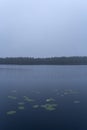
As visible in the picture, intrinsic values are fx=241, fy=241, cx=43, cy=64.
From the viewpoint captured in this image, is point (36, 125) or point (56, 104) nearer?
point (36, 125)

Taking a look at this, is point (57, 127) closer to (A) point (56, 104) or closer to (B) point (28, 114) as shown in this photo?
(B) point (28, 114)

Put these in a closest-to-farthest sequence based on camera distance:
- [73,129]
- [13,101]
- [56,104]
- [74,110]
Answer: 1. [73,129]
2. [74,110]
3. [56,104]
4. [13,101]

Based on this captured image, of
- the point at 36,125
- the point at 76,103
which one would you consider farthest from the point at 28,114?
the point at 76,103

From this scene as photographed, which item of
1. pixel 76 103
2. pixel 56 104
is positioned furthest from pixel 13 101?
pixel 76 103

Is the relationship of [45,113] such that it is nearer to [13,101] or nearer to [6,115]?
[6,115]

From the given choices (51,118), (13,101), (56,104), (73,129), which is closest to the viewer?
(73,129)

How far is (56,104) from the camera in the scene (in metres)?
9.60

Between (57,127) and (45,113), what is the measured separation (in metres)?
1.23

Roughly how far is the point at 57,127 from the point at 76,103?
310 centimetres

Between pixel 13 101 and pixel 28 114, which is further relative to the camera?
pixel 13 101

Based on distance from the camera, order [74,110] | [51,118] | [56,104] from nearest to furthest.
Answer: [51,118]
[74,110]
[56,104]

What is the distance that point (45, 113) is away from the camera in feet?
27.0

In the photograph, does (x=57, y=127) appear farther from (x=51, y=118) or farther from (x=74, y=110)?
(x=74, y=110)

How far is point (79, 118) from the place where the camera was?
26.4 feet
